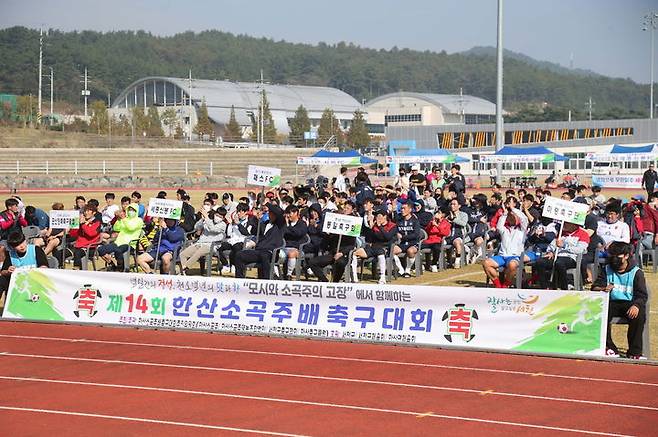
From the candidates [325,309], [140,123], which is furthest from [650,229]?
[140,123]

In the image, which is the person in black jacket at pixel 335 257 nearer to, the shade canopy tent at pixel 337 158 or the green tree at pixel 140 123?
the shade canopy tent at pixel 337 158

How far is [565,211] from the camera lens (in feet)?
52.3

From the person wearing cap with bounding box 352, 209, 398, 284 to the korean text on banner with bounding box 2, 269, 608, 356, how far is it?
4457 millimetres

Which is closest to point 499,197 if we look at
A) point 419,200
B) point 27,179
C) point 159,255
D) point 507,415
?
point 419,200

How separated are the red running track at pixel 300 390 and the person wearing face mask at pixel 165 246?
189 inches

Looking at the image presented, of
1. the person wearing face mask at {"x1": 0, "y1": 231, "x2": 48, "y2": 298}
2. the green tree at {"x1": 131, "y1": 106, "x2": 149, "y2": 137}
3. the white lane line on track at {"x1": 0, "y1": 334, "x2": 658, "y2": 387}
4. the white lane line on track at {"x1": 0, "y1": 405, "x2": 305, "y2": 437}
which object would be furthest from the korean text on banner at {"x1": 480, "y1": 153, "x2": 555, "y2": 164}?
the green tree at {"x1": 131, "y1": 106, "x2": 149, "y2": 137}

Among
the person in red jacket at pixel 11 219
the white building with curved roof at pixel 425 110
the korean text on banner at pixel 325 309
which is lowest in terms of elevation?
the korean text on banner at pixel 325 309

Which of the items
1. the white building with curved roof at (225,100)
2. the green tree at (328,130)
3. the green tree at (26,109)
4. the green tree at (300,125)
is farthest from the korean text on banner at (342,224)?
the white building with curved roof at (225,100)

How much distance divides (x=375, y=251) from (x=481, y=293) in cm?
596

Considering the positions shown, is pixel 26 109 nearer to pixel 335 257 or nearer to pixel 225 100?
pixel 225 100

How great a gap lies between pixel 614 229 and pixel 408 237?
430 centimetres

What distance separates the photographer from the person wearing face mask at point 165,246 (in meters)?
18.9

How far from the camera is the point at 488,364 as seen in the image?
12227 millimetres

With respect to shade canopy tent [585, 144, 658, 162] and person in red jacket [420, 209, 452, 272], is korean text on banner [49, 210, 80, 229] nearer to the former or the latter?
person in red jacket [420, 209, 452, 272]
